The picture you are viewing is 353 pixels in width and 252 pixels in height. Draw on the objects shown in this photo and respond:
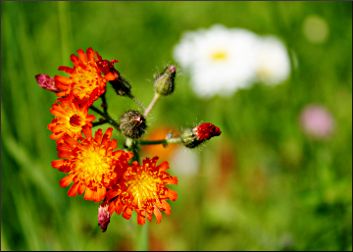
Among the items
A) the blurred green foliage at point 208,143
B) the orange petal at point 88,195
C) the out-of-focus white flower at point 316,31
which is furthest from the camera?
the out-of-focus white flower at point 316,31

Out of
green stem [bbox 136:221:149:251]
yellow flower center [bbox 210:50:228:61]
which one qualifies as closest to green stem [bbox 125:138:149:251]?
green stem [bbox 136:221:149:251]

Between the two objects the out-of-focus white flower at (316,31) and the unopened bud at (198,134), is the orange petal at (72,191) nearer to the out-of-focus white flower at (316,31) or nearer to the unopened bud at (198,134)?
the unopened bud at (198,134)

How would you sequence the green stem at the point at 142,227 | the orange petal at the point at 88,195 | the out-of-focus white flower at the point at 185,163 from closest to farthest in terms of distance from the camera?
the orange petal at the point at 88,195
the green stem at the point at 142,227
the out-of-focus white flower at the point at 185,163

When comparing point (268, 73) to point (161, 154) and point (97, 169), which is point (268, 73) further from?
point (97, 169)

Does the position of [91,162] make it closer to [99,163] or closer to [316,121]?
[99,163]

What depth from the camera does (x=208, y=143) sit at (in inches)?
84.7

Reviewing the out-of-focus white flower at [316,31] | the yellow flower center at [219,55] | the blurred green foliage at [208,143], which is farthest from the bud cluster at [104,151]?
the out-of-focus white flower at [316,31]

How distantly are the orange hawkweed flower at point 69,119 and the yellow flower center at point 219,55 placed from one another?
71.5 inches

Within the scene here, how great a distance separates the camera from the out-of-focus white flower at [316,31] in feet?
10.8

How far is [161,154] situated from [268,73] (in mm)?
855

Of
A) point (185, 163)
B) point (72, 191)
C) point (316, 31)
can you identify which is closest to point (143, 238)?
point (72, 191)

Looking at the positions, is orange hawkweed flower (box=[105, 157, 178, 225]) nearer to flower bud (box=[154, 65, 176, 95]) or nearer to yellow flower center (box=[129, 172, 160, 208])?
yellow flower center (box=[129, 172, 160, 208])

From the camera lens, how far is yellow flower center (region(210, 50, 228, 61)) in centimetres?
317

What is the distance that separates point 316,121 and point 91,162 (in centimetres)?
172
